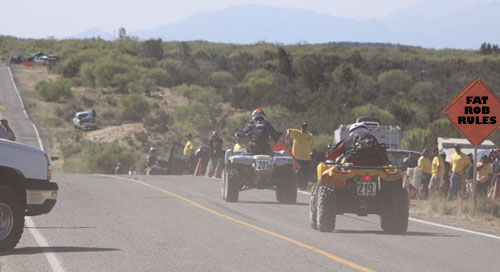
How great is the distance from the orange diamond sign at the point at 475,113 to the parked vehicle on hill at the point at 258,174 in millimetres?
3878

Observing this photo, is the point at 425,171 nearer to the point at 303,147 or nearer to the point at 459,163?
the point at 459,163

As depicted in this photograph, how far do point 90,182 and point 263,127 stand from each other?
8549 millimetres

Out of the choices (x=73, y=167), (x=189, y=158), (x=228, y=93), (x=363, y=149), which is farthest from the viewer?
(x=228, y=93)

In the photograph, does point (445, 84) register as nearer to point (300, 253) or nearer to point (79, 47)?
point (79, 47)

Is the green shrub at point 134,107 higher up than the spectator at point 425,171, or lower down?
higher up

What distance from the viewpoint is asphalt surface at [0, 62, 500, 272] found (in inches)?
426

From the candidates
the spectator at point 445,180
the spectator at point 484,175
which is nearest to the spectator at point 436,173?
the spectator at point 445,180

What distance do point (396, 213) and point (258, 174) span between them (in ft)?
19.9

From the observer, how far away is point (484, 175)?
2536 centimetres

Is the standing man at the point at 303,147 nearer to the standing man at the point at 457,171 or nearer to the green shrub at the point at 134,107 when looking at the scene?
the standing man at the point at 457,171

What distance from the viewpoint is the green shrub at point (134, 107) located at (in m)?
74.5

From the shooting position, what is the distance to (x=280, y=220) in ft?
54.4

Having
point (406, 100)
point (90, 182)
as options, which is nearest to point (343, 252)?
point (90, 182)

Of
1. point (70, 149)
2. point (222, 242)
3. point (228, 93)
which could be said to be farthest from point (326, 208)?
point (228, 93)
